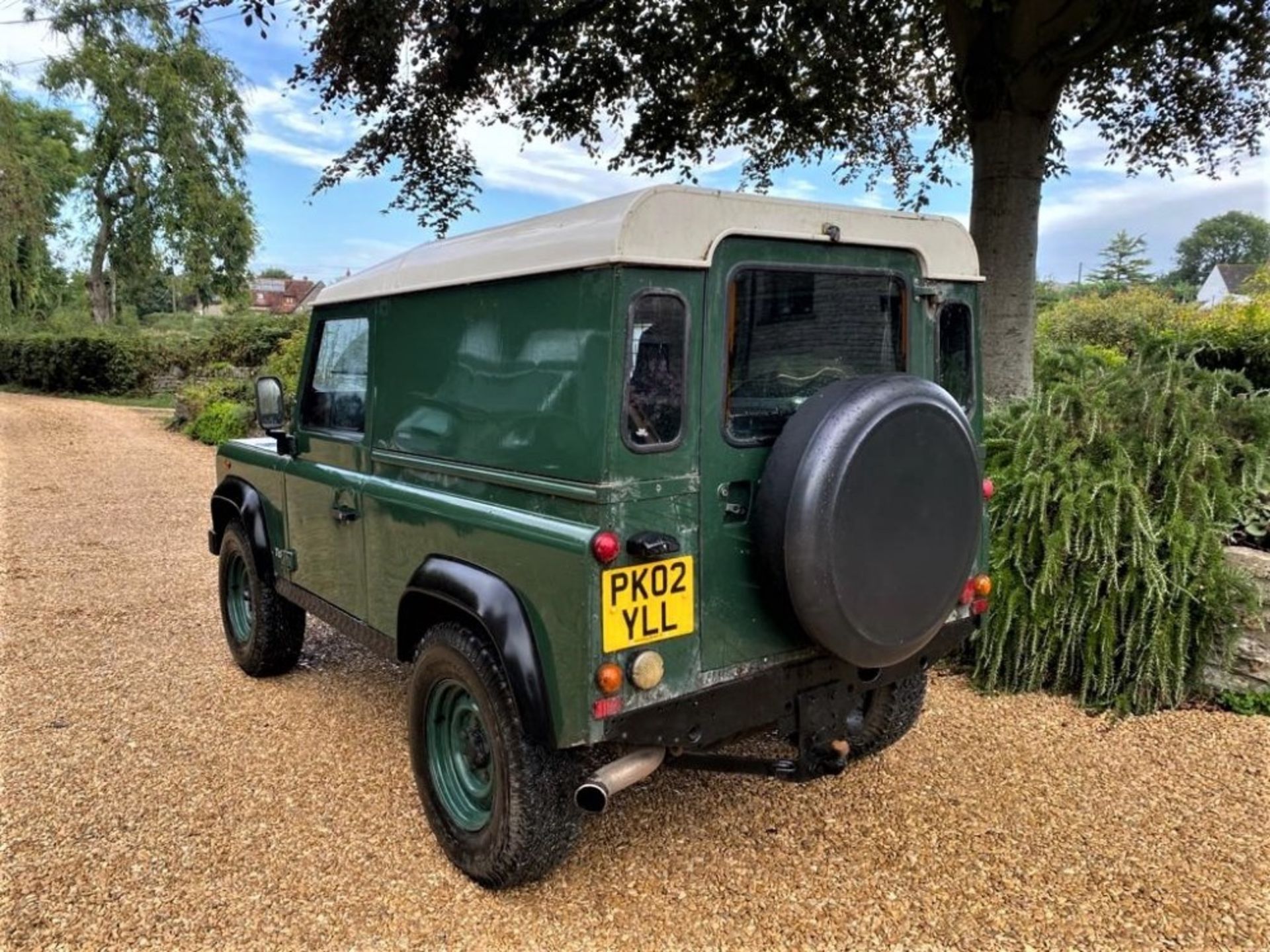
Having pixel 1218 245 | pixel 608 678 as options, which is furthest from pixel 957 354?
pixel 1218 245

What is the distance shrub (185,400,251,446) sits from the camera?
1343 centimetres

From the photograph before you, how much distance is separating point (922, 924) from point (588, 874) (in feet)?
3.39

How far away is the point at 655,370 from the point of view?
91.7 inches

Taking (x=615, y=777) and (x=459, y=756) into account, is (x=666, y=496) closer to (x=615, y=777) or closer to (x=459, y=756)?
(x=615, y=777)

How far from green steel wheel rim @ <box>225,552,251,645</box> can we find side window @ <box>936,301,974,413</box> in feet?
12.1

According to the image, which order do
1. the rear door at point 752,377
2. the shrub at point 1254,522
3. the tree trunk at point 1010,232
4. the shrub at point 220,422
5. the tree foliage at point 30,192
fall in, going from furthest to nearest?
the tree foliage at point 30,192
the shrub at point 220,422
the tree trunk at point 1010,232
the shrub at point 1254,522
the rear door at point 752,377

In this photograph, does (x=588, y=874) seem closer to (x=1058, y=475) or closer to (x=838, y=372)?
(x=838, y=372)

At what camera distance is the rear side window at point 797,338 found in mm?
2477

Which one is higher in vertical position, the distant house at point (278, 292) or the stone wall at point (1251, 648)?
the distant house at point (278, 292)

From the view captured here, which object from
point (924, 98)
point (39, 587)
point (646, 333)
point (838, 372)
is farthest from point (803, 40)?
point (39, 587)

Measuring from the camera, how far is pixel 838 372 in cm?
273

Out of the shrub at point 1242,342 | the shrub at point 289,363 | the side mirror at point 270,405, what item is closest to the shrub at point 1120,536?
the side mirror at point 270,405

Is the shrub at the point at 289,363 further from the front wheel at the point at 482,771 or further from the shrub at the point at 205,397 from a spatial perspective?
the front wheel at the point at 482,771

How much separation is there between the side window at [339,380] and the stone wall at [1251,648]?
3.88 metres
